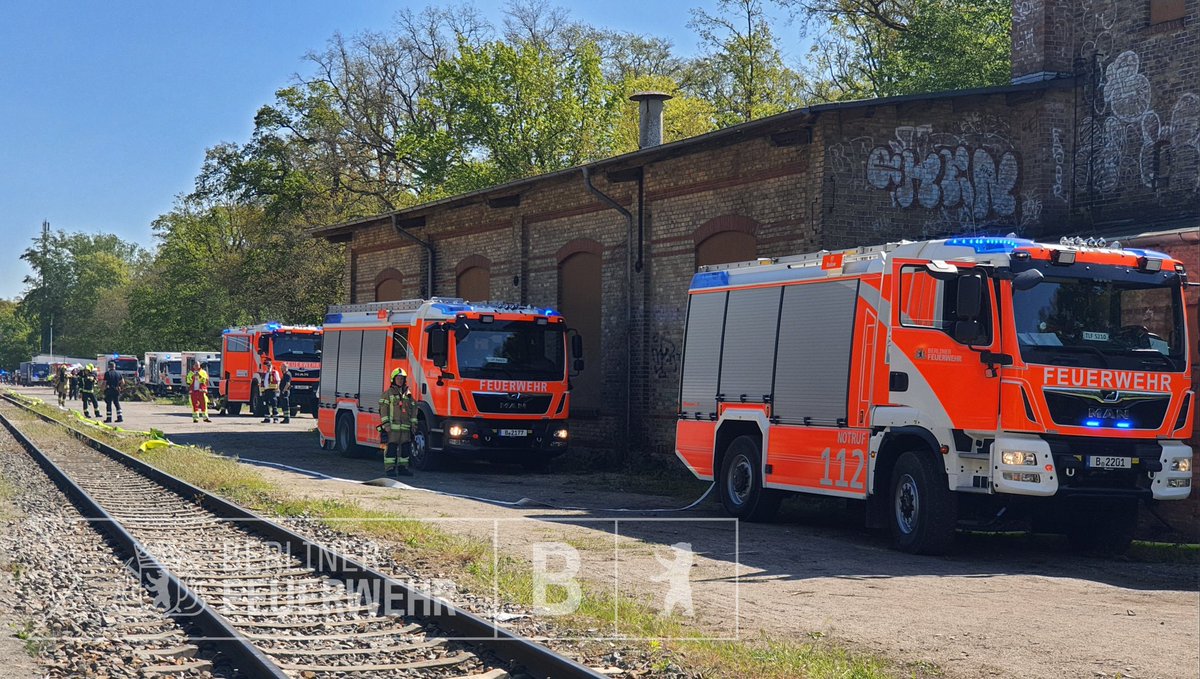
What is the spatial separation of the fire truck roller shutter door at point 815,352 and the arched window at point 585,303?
400 inches

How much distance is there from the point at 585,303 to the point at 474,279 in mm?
4700

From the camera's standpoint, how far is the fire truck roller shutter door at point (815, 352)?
1323 centimetres

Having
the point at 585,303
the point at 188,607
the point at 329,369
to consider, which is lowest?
the point at 188,607

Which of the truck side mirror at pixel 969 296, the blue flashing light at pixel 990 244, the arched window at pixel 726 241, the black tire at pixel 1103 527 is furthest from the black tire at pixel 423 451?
the truck side mirror at pixel 969 296

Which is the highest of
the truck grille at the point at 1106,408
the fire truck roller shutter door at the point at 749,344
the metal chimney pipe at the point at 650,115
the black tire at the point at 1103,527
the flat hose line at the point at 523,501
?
the metal chimney pipe at the point at 650,115

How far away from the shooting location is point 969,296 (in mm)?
11375

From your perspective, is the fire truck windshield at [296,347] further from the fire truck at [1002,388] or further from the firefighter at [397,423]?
the fire truck at [1002,388]

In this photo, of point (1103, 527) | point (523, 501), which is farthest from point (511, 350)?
point (1103, 527)

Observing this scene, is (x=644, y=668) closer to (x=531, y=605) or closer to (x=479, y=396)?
(x=531, y=605)

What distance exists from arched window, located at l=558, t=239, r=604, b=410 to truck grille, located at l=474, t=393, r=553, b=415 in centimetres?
280

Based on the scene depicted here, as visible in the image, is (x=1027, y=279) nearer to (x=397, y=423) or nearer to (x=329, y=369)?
(x=397, y=423)

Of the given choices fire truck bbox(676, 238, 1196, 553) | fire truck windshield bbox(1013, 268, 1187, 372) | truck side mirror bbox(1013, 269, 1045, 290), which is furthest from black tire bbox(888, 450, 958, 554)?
truck side mirror bbox(1013, 269, 1045, 290)

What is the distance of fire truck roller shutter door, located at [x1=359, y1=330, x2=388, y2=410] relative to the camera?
74.9 feet

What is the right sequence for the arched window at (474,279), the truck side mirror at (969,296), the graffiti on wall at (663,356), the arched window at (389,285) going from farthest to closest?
the arched window at (389,285) → the arched window at (474,279) → the graffiti on wall at (663,356) → the truck side mirror at (969,296)
